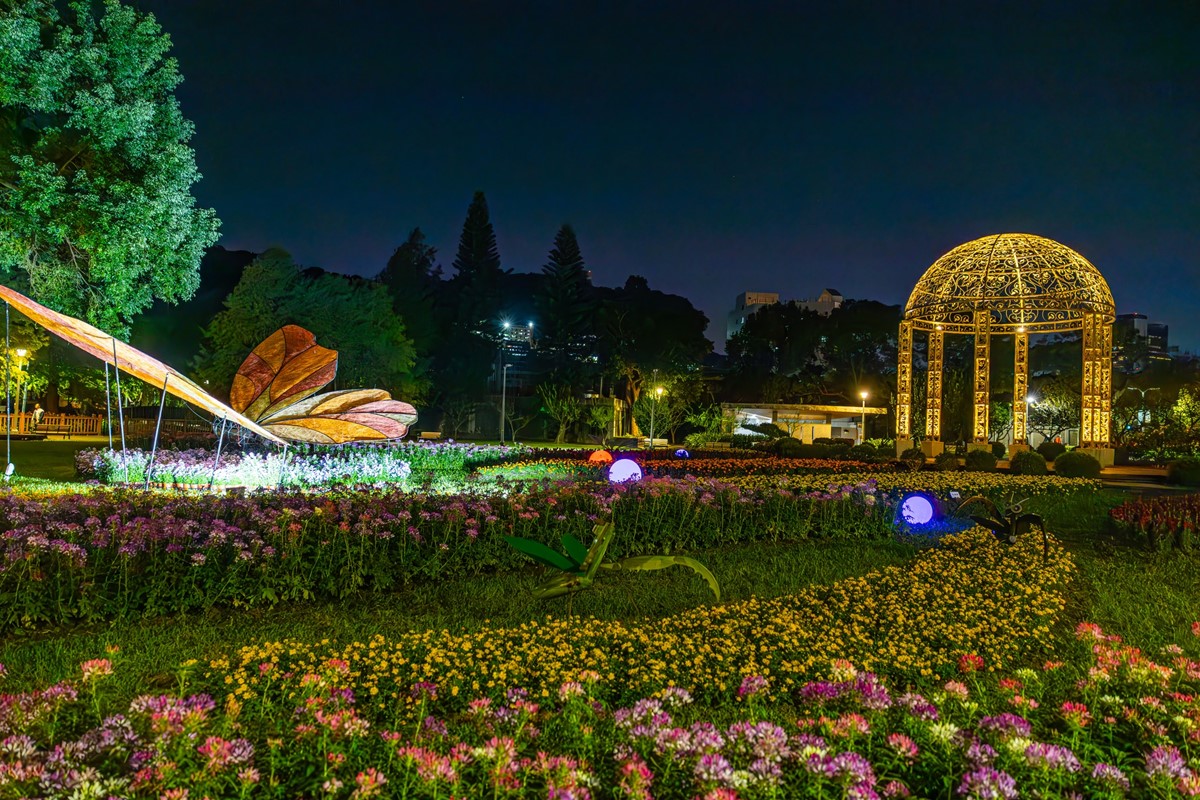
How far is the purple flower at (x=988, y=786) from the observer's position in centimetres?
216

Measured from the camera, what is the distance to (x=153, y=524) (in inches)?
215

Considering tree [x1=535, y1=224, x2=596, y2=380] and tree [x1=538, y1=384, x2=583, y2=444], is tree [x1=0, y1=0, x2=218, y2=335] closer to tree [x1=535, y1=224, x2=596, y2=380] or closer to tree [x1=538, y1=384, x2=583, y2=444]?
tree [x1=538, y1=384, x2=583, y2=444]

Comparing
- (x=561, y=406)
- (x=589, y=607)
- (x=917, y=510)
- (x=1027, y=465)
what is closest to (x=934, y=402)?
(x=1027, y=465)

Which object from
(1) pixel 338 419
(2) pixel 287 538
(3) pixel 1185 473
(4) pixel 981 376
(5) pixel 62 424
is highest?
(4) pixel 981 376

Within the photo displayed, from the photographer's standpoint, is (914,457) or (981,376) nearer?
(914,457)

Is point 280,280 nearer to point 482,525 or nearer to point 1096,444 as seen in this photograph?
point 482,525

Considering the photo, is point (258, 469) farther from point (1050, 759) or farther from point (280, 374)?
point (1050, 759)

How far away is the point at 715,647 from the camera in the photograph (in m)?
4.29

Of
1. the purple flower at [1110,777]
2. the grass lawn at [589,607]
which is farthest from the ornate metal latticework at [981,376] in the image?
the purple flower at [1110,777]

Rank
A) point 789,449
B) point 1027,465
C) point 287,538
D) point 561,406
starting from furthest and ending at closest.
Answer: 1. point 561,406
2. point 789,449
3. point 1027,465
4. point 287,538

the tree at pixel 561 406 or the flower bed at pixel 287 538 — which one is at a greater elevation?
the tree at pixel 561 406

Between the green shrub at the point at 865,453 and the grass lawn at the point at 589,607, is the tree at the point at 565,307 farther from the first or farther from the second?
the grass lawn at the point at 589,607

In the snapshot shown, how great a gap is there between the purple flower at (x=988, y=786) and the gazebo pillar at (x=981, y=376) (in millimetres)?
22101

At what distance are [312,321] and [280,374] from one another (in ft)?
55.3
